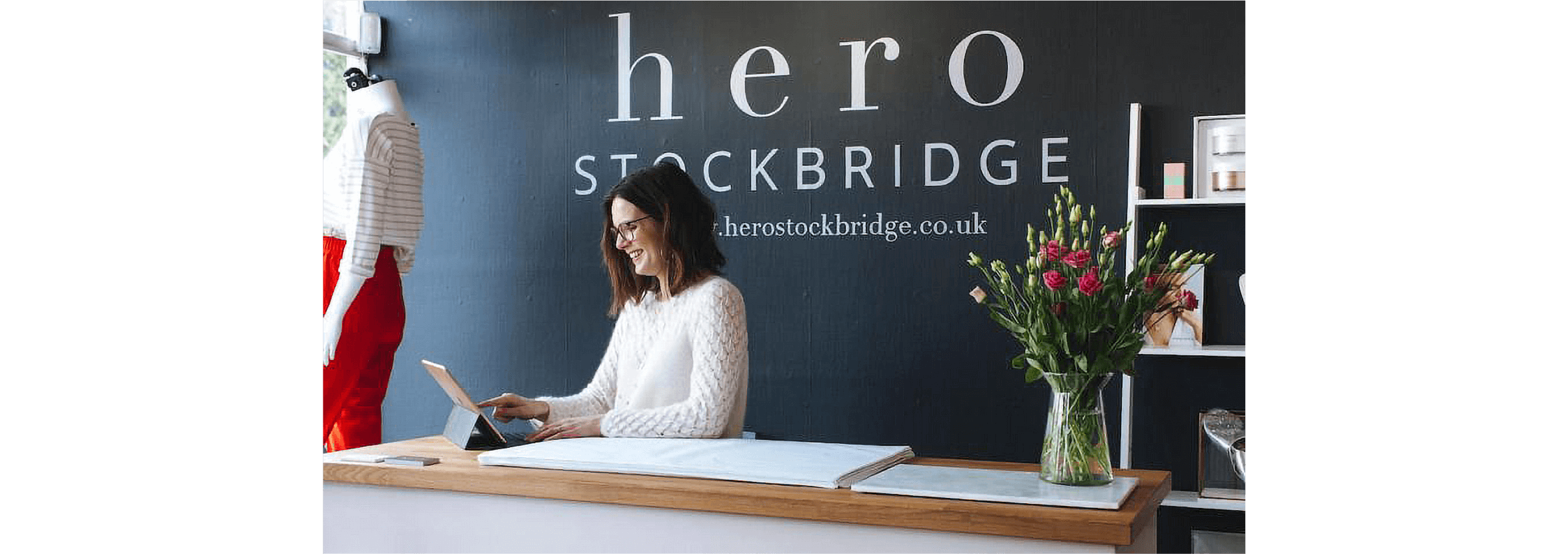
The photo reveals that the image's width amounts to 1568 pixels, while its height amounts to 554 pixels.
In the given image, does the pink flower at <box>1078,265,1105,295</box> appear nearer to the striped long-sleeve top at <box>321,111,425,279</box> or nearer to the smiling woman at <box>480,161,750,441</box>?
the smiling woman at <box>480,161,750,441</box>

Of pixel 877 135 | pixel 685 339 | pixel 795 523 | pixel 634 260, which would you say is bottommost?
pixel 795 523

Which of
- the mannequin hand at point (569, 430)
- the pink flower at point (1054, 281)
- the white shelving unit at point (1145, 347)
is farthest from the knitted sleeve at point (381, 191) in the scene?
the pink flower at point (1054, 281)

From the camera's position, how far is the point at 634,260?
118 inches

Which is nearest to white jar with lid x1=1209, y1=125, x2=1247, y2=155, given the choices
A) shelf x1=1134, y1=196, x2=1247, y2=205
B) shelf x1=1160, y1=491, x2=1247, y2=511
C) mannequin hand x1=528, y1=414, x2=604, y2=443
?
shelf x1=1134, y1=196, x2=1247, y2=205

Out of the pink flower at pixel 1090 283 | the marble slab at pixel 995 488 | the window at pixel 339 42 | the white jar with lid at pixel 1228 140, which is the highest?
the window at pixel 339 42

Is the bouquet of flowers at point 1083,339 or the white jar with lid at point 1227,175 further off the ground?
the white jar with lid at point 1227,175

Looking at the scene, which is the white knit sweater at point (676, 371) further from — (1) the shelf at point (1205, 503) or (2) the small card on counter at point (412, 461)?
(1) the shelf at point (1205, 503)

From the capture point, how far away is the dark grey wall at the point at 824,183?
12.6 feet

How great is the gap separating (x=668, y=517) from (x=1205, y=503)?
2002mm

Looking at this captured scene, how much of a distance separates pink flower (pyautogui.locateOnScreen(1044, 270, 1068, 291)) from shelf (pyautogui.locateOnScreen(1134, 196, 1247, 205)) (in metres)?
1.69
